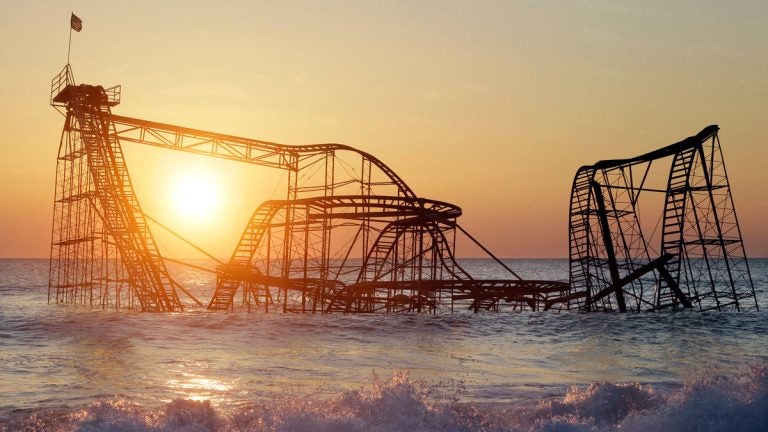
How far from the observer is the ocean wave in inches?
391

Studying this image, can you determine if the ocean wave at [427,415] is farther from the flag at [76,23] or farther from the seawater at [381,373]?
the flag at [76,23]

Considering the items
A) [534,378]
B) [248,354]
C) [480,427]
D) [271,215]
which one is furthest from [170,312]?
[480,427]

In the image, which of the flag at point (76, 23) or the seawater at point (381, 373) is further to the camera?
the flag at point (76, 23)

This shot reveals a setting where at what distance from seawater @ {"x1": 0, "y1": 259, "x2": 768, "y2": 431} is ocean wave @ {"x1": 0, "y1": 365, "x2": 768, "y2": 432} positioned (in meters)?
0.03

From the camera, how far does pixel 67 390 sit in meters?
13.9

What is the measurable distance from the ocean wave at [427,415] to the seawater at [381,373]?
0.03m

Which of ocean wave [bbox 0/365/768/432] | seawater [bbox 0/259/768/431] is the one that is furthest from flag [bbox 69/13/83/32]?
ocean wave [bbox 0/365/768/432]

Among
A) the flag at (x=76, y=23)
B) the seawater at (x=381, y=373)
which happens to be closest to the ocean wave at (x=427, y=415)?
the seawater at (x=381, y=373)

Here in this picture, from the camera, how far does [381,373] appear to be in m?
16.6

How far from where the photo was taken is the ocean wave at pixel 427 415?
9938mm

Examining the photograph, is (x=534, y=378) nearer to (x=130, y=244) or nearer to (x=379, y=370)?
(x=379, y=370)

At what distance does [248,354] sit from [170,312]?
16.2 meters

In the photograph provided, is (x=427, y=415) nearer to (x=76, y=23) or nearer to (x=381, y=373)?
(x=381, y=373)

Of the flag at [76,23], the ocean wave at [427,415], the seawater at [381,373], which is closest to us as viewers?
the ocean wave at [427,415]
